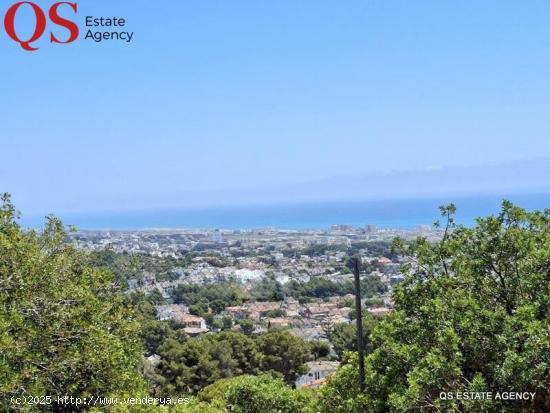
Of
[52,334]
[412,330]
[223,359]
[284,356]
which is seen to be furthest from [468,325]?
[284,356]

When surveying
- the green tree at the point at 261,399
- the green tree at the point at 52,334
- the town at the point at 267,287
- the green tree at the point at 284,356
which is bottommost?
the town at the point at 267,287

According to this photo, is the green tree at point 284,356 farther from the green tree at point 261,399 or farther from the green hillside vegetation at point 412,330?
the green hillside vegetation at point 412,330

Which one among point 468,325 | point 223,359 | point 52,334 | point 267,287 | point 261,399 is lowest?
point 267,287

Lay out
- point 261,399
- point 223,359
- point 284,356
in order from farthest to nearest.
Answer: point 284,356 < point 223,359 < point 261,399

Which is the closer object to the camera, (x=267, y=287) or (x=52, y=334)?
(x=52, y=334)

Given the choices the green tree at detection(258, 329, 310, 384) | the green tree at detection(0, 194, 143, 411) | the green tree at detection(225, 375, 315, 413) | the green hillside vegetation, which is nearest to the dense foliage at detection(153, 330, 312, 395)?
the green tree at detection(258, 329, 310, 384)

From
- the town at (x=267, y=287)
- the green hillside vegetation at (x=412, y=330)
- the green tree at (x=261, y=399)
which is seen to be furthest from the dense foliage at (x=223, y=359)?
the green hillside vegetation at (x=412, y=330)

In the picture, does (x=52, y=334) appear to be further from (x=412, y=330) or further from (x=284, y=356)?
(x=284, y=356)

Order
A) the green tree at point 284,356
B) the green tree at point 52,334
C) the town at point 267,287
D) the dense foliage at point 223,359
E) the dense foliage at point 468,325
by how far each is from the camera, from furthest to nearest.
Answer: the town at point 267,287, the green tree at point 284,356, the dense foliage at point 223,359, the green tree at point 52,334, the dense foliage at point 468,325

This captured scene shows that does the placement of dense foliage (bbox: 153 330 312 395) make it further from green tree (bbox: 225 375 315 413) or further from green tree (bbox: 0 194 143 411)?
green tree (bbox: 0 194 143 411)

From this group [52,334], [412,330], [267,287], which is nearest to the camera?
[412,330]
